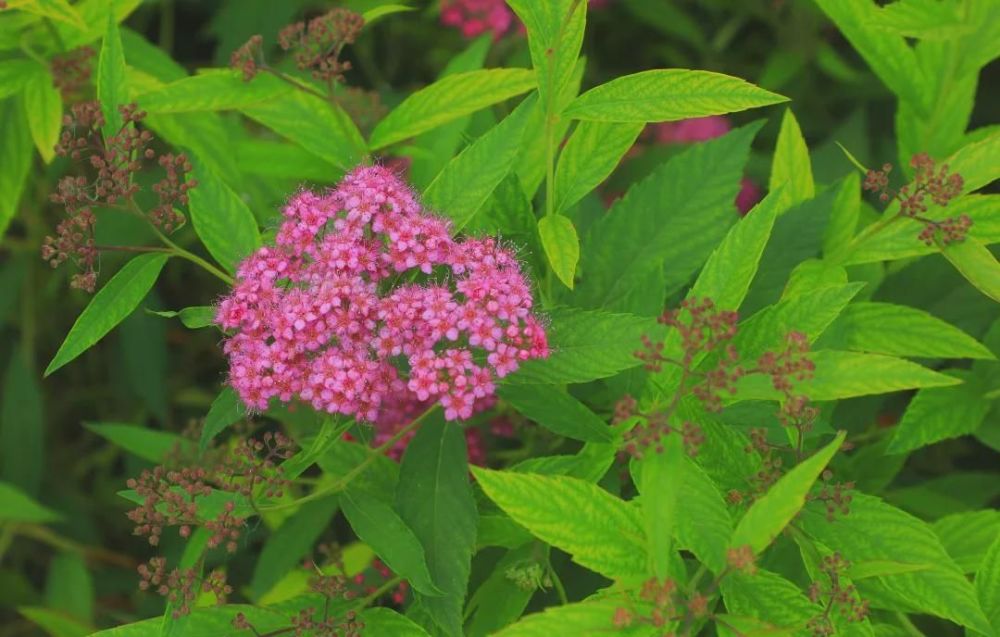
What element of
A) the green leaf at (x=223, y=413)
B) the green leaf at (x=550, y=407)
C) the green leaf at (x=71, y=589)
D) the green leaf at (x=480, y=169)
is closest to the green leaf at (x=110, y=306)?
the green leaf at (x=223, y=413)

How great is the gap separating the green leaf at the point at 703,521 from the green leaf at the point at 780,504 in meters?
0.08

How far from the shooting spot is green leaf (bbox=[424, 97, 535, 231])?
58.7 inches

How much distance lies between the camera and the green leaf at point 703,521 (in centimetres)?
128

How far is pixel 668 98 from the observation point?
150 centimetres

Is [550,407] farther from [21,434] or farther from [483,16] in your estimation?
[21,434]

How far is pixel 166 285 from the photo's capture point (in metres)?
3.16

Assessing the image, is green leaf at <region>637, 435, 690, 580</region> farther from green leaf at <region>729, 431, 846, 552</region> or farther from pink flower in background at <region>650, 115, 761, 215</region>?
pink flower in background at <region>650, 115, 761, 215</region>

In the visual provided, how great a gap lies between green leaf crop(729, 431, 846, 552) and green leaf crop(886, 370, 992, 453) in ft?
2.09

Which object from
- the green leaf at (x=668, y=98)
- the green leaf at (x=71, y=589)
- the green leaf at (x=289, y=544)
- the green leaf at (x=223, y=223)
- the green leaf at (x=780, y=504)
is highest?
the green leaf at (x=668, y=98)

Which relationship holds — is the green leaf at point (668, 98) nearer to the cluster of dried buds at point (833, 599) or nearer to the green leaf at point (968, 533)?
the cluster of dried buds at point (833, 599)

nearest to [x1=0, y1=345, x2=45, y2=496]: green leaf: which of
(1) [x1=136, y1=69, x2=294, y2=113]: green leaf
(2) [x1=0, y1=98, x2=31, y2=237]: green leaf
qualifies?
(2) [x1=0, y1=98, x2=31, y2=237]: green leaf

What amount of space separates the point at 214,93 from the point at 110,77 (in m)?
0.23

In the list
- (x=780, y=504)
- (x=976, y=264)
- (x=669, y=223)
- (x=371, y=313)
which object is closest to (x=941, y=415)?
(x=976, y=264)

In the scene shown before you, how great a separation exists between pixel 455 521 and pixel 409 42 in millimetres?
2074
